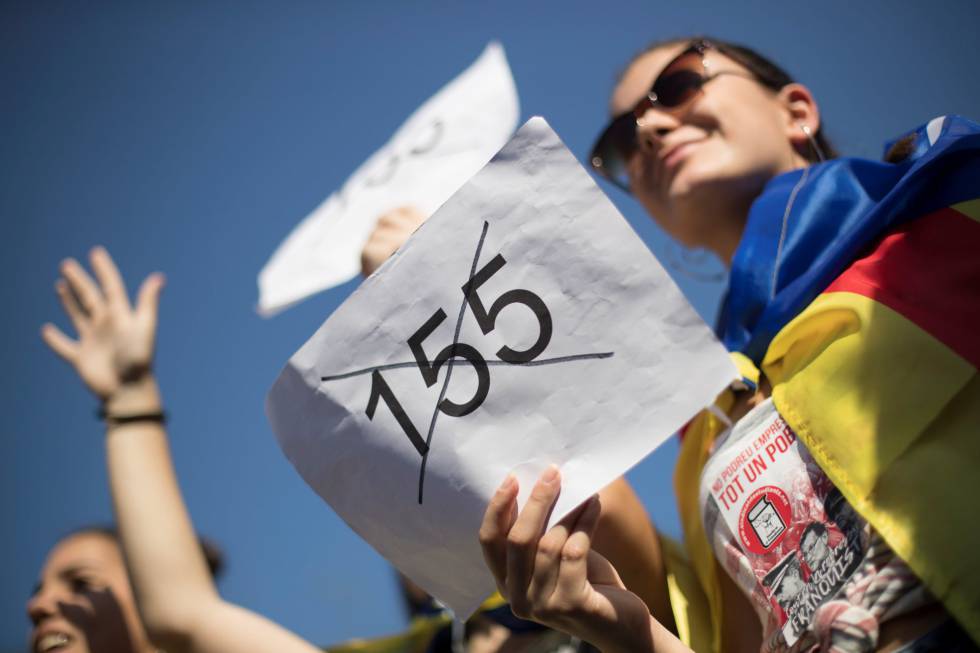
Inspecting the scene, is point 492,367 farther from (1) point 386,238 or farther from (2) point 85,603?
(2) point 85,603

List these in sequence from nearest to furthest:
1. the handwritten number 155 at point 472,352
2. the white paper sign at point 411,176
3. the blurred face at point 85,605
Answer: the handwritten number 155 at point 472,352 → the white paper sign at point 411,176 → the blurred face at point 85,605

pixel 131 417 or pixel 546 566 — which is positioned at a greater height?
pixel 131 417

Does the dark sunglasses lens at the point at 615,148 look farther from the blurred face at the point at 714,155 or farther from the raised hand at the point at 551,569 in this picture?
the raised hand at the point at 551,569

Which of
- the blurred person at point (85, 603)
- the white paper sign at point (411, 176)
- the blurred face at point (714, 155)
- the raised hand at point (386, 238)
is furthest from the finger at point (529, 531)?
the blurred person at point (85, 603)

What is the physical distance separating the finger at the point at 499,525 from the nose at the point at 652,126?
0.89 m

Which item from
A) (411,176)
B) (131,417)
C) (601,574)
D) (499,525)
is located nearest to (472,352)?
(499,525)

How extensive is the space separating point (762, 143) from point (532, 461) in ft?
2.83

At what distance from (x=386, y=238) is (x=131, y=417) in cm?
57

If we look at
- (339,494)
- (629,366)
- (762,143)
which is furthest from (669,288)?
(762,143)

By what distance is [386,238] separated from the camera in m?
1.38

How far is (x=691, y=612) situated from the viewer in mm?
1170

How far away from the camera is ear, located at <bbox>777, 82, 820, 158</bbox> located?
5.06 ft

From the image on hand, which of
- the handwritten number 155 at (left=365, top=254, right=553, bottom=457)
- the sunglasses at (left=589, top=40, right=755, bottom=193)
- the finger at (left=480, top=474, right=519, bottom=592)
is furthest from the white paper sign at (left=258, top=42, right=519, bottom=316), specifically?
the finger at (left=480, top=474, right=519, bottom=592)

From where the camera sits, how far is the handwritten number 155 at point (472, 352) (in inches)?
34.9
